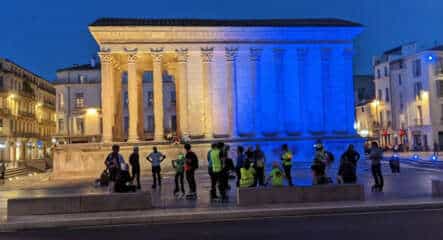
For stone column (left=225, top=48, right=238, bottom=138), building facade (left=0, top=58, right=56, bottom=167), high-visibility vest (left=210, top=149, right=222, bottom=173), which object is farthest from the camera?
building facade (left=0, top=58, right=56, bottom=167)

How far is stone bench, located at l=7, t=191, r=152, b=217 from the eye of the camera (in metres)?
14.5

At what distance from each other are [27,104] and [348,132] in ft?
177

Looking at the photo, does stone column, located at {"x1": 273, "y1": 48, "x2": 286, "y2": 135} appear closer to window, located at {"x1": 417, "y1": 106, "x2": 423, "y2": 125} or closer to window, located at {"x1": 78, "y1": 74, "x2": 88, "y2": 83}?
window, located at {"x1": 417, "y1": 106, "x2": 423, "y2": 125}

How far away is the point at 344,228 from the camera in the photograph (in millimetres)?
11102

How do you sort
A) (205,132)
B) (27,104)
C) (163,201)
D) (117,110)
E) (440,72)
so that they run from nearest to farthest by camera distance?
(163,201) < (205,132) < (117,110) < (440,72) < (27,104)

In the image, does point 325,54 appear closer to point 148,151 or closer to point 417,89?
point 148,151

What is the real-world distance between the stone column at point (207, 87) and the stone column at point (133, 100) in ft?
17.6

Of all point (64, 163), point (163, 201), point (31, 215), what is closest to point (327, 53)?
point (64, 163)

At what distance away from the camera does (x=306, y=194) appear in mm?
15297

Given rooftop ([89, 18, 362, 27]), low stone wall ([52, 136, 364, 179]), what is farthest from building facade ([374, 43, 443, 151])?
rooftop ([89, 18, 362, 27])

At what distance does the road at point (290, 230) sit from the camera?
10273 mm

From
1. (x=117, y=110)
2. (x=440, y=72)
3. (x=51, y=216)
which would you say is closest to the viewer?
(x=51, y=216)

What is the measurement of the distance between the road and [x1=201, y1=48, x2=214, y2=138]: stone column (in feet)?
95.3

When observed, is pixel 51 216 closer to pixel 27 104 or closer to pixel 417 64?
pixel 417 64
